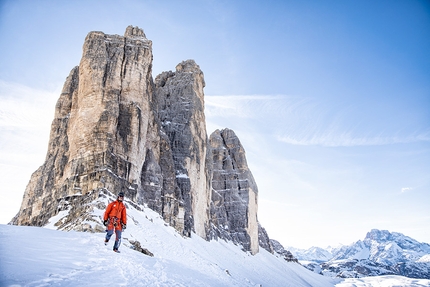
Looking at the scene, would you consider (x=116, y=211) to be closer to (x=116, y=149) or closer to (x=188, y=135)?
(x=116, y=149)

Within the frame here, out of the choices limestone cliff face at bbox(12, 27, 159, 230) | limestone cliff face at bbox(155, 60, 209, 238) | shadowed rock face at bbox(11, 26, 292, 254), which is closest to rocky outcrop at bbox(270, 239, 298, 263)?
limestone cliff face at bbox(155, 60, 209, 238)

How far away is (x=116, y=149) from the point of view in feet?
95.0

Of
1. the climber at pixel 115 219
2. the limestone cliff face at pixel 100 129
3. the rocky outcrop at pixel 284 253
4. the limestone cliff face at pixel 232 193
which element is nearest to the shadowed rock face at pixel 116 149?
the limestone cliff face at pixel 100 129

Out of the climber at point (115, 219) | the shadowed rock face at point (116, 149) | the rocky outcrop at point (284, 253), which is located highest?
the shadowed rock face at point (116, 149)

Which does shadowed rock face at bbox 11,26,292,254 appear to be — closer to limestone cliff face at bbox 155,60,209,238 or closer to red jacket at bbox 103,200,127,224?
limestone cliff face at bbox 155,60,209,238

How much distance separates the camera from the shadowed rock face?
27078 millimetres

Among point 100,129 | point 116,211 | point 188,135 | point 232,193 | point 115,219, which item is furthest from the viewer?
point 232,193

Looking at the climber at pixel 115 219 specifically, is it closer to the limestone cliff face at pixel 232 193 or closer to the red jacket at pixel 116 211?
the red jacket at pixel 116 211

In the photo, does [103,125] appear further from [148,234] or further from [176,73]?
[176,73]

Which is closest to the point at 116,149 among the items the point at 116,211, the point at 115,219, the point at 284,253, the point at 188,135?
the point at 116,211

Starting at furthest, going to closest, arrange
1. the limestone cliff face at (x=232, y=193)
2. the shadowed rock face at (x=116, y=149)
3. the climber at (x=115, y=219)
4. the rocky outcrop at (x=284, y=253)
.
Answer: the rocky outcrop at (x=284, y=253)
the limestone cliff face at (x=232, y=193)
the shadowed rock face at (x=116, y=149)
the climber at (x=115, y=219)

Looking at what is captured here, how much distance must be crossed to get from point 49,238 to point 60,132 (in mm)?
27402

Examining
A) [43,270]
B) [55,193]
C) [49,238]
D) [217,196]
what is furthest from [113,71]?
[217,196]

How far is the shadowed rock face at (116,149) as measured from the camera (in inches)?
1066
